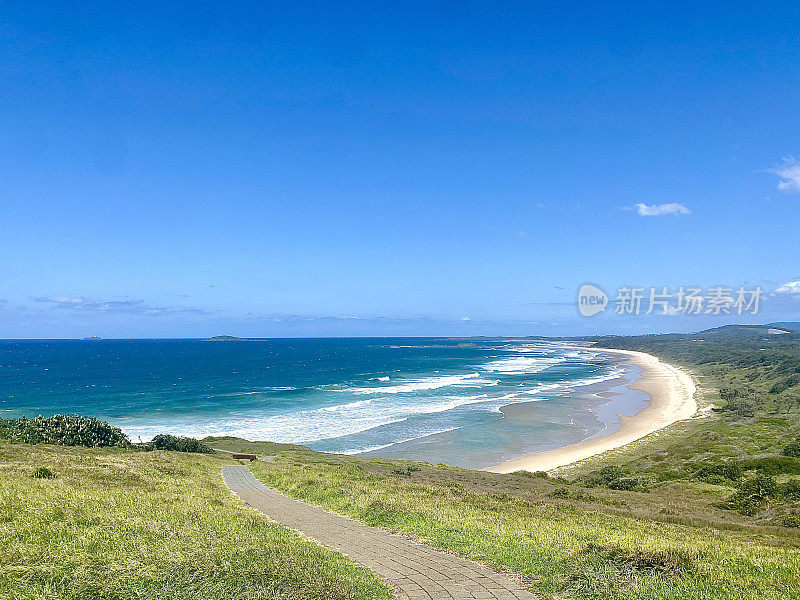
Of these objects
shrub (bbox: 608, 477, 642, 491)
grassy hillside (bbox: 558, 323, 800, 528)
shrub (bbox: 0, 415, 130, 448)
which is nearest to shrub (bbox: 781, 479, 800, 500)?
grassy hillside (bbox: 558, 323, 800, 528)

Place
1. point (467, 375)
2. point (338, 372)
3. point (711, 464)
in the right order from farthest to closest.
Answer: point (338, 372), point (467, 375), point (711, 464)

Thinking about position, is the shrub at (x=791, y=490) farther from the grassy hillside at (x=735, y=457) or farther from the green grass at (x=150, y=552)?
the green grass at (x=150, y=552)

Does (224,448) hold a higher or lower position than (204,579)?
lower

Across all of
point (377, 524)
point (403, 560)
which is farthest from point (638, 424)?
point (403, 560)

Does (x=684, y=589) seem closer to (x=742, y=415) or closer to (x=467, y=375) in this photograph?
(x=742, y=415)

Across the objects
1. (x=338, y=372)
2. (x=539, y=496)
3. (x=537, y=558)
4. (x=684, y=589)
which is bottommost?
(x=338, y=372)

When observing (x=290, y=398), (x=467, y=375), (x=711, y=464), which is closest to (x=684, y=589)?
(x=711, y=464)

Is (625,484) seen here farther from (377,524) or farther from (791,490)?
(377,524)
